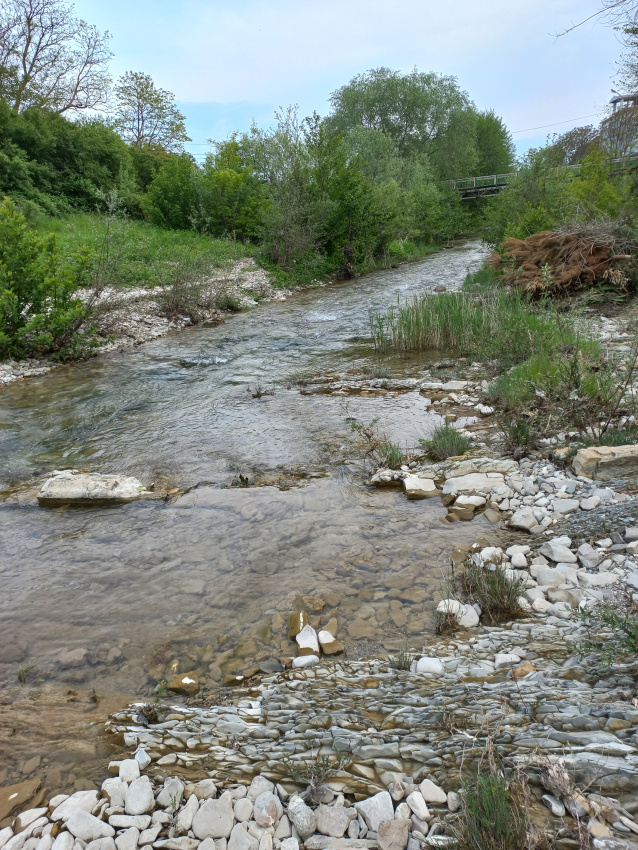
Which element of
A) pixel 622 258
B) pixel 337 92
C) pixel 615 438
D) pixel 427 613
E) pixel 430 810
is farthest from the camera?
pixel 337 92

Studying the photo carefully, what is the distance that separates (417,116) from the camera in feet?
156

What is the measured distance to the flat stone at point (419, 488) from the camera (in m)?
4.82

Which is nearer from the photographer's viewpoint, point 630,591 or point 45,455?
point 630,591

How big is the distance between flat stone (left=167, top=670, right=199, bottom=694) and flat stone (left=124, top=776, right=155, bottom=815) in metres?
0.74

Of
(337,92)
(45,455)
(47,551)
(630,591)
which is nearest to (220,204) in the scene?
(45,455)

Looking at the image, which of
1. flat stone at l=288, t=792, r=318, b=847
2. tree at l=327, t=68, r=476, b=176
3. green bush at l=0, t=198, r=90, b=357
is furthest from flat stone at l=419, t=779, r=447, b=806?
tree at l=327, t=68, r=476, b=176

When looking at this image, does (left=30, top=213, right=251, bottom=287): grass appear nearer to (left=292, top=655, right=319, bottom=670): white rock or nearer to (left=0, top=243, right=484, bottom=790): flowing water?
(left=0, top=243, right=484, bottom=790): flowing water

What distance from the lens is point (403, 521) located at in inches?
173

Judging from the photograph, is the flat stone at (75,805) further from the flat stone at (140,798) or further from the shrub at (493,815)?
the shrub at (493,815)

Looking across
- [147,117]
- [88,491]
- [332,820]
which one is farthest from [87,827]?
[147,117]

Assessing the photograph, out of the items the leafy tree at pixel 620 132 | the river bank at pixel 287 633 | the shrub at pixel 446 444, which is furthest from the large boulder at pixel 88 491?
the leafy tree at pixel 620 132

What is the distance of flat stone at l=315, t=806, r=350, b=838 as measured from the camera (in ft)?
5.88

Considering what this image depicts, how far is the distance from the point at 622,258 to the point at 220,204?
2150 centimetres

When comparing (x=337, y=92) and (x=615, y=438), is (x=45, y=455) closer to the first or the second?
(x=615, y=438)
